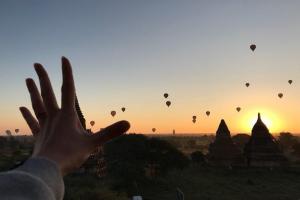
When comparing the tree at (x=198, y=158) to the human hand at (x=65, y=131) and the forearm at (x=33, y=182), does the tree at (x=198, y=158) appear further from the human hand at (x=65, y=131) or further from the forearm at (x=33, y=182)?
the forearm at (x=33, y=182)

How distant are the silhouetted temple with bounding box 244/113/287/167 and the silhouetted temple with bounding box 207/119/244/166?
3.07 feet

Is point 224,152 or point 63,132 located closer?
point 63,132

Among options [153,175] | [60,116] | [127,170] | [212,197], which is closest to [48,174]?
[60,116]

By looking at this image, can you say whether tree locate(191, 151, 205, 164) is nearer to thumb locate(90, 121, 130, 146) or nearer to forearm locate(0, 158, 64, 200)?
thumb locate(90, 121, 130, 146)

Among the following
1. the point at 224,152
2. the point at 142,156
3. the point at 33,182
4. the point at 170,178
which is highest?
the point at 33,182

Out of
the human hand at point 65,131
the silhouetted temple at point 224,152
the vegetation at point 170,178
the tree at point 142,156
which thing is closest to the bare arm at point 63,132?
the human hand at point 65,131

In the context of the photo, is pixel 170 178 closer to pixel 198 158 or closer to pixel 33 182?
pixel 198 158

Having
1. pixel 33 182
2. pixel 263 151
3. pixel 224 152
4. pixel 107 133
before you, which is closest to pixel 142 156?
pixel 224 152

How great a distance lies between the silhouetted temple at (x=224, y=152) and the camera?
38.6 m

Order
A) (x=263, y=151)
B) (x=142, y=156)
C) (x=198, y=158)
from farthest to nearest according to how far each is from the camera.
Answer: (x=198, y=158), (x=263, y=151), (x=142, y=156)

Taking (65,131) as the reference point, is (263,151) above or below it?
below

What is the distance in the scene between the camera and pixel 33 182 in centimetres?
73

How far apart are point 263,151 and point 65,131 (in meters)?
37.8

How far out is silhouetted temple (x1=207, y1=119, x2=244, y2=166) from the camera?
3862cm
